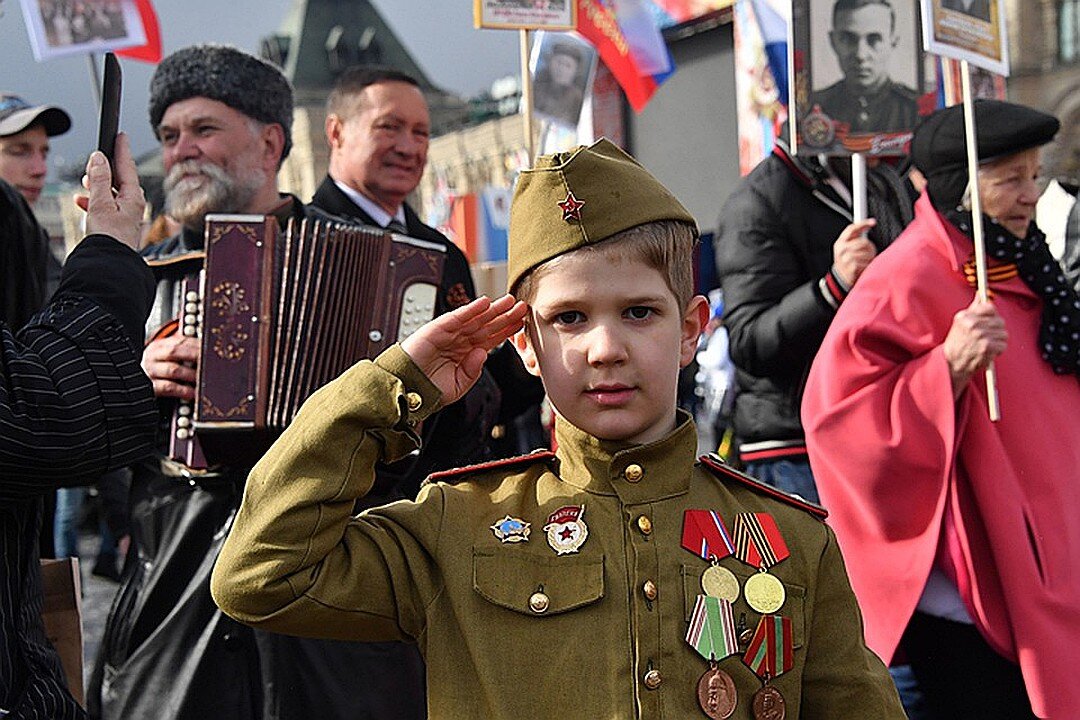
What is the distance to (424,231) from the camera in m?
4.28

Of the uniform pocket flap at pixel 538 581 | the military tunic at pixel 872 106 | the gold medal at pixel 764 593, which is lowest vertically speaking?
the gold medal at pixel 764 593

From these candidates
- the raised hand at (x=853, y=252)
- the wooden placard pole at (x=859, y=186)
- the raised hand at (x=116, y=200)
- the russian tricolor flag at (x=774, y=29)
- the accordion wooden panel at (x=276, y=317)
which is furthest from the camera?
the russian tricolor flag at (x=774, y=29)

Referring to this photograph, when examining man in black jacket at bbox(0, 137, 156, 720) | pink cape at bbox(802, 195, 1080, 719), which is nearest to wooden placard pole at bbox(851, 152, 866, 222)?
pink cape at bbox(802, 195, 1080, 719)

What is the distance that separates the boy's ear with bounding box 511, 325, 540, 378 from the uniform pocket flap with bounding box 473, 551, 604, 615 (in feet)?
0.95

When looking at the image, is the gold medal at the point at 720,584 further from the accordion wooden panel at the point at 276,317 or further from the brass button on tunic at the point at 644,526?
the accordion wooden panel at the point at 276,317

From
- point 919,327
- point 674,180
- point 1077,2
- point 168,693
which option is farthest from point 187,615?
point 1077,2

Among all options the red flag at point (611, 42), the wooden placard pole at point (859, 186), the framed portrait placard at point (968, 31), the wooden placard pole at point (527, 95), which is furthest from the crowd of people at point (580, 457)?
the red flag at point (611, 42)

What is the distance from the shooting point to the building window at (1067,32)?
29297 millimetres

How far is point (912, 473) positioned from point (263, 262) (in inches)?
64.6

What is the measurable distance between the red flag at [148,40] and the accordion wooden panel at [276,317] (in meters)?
Result: 2.75

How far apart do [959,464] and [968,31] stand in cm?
148

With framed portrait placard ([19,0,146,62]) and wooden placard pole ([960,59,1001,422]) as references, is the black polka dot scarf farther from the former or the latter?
framed portrait placard ([19,0,146,62])

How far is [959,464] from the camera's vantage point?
3.32 meters

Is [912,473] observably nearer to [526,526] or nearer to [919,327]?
[919,327]
